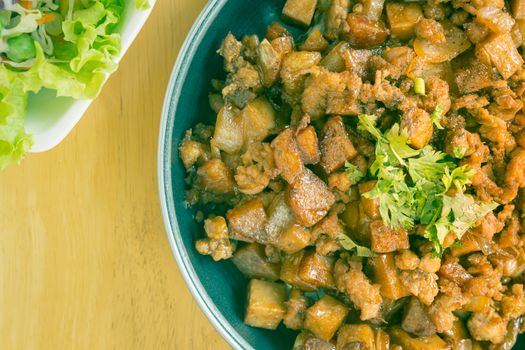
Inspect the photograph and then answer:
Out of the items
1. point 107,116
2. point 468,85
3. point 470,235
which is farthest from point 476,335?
point 107,116

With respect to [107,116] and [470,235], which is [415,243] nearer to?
[470,235]

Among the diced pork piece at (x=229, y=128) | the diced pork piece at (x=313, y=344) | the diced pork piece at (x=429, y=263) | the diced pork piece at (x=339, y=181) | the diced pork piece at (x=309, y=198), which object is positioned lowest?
the diced pork piece at (x=313, y=344)

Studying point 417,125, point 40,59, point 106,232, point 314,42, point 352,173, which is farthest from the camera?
point 106,232

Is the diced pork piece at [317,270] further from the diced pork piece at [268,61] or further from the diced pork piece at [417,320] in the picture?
the diced pork piece at [268,61]

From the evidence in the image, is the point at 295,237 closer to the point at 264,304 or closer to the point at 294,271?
the point at 294,271

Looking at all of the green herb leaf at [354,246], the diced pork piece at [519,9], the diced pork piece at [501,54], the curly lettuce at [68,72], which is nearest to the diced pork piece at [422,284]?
the green herb leaf at [354,246]

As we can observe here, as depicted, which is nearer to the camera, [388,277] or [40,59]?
[40,59]

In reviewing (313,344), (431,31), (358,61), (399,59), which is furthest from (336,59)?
(313,344)
